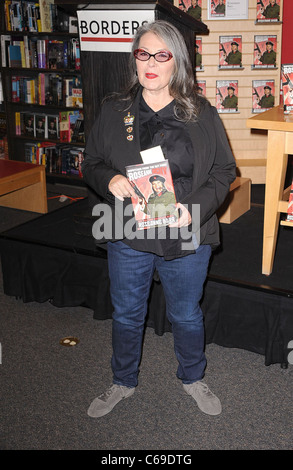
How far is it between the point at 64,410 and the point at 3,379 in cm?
38

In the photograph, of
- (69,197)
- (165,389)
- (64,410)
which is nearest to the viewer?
(64,410)

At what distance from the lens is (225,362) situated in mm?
2555

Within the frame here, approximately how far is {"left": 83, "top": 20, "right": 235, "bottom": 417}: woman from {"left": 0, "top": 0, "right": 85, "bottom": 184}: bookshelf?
10.8 ft

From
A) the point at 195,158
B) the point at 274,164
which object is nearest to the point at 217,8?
the point at 274,164

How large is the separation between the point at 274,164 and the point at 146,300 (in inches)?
37.4

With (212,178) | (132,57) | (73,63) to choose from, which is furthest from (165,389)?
Answer: (73,63)

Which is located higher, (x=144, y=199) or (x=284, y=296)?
(x=144, y=199)

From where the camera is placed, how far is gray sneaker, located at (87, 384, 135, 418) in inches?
85.7

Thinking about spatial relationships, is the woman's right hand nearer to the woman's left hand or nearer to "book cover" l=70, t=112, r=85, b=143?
the woman's left hand

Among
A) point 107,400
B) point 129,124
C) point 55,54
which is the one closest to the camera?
point 129,124

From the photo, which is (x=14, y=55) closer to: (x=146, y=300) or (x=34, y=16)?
(x=34, y=16)

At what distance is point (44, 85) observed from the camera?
5266mm

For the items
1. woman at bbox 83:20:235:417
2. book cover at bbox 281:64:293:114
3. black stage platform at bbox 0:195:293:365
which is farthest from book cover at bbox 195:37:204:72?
woman at bbox 83:20:235:417
